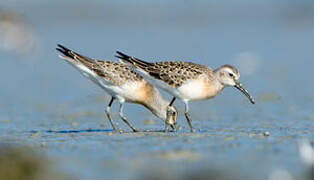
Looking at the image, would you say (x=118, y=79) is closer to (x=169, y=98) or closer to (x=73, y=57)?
(x=73, y=57)

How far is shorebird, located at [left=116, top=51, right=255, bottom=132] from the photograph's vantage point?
38.1 ft

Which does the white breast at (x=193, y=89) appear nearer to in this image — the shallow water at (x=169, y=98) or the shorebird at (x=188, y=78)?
the shorebird at (x=188, y=78)

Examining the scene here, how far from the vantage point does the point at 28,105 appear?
15680mm

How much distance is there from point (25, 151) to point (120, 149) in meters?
1.41

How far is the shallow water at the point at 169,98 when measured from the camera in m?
8.83

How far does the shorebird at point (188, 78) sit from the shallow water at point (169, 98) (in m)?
0.66

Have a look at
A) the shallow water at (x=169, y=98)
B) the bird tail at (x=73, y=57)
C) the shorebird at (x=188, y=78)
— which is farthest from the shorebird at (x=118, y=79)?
the shallow water at (x=169, y=98)

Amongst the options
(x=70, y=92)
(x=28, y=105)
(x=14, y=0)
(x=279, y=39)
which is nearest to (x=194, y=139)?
(x=28, y=105)

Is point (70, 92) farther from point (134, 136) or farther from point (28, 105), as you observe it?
point (134, 136)

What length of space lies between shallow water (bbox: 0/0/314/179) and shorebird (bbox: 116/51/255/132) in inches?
26.1

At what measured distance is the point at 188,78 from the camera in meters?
11.6

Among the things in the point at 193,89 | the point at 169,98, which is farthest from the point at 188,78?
the point at 169,98

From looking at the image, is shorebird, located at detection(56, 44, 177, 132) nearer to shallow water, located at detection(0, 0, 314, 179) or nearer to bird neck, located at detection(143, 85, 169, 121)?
bird neck, located at detection(143, 85, 169, 121)

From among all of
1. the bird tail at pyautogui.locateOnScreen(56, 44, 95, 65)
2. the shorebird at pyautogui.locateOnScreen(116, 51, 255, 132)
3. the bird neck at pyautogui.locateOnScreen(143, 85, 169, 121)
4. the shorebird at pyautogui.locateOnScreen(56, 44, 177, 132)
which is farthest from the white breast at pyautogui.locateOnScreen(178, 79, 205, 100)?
the bird tail at pyautogui.locateOnScreen(56, 44, 95, 65)
